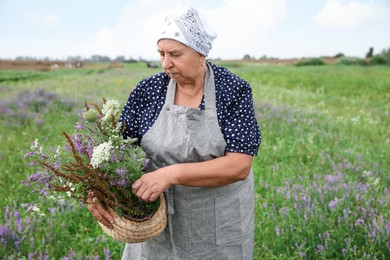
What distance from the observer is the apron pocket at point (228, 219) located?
2.28 m

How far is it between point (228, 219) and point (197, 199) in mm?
234

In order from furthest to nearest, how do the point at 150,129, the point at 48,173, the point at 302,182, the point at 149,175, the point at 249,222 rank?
the point at 302,182, the point at 249,222, the point at 150,129, the point at 48,173, the point at 149,175

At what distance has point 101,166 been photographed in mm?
1913

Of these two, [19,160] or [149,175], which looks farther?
[19,160]

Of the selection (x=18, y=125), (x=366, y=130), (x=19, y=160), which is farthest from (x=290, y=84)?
(x=19, y=160)

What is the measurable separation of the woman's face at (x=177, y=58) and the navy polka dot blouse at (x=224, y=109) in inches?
8.2

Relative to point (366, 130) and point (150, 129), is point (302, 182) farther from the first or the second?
point (366, 130)

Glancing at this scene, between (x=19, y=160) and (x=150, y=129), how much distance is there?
4.33 m

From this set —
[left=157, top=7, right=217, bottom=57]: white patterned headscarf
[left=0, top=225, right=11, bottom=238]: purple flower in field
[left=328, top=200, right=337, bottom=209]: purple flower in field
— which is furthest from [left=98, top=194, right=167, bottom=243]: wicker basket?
[left=328, top=200, right=337, bottom=209]: purple flower in field

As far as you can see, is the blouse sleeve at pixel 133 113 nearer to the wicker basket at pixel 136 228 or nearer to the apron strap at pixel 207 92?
the apron strap at pixel 207 92

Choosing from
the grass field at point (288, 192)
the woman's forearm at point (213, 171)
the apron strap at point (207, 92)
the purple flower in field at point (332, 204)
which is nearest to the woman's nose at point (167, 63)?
the apron strap at point (207, 92)

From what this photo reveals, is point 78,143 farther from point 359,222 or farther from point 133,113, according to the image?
point 359,222

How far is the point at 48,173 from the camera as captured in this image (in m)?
2.04

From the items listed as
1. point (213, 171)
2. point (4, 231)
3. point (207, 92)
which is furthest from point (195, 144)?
point (4, 231)
